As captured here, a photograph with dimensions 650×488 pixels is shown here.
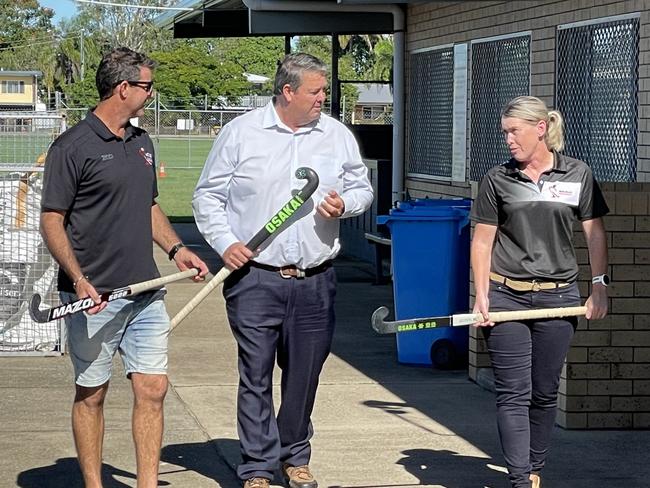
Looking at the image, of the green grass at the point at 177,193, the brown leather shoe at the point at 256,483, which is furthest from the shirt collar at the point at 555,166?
the green grass at the point at 177,193

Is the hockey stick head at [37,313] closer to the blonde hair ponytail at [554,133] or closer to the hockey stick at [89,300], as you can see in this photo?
the hockey stick at [89,300]

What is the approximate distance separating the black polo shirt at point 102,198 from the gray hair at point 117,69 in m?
0.14

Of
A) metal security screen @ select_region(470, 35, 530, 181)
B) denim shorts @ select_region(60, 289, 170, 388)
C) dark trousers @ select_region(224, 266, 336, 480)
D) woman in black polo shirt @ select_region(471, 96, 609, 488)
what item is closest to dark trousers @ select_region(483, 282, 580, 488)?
woman in black polo shirt @ select_region(471, 96, 609, 488)

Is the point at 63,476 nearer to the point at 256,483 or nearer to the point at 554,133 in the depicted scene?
the point at 256,483

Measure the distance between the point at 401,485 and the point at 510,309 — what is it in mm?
1052

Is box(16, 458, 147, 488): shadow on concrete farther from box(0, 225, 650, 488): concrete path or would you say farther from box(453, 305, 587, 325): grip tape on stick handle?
Result: box(453, 305, 587, 325): grip tape on stick handle

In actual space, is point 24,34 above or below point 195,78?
above

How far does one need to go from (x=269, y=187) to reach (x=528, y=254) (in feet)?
3.80

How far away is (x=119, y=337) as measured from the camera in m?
5.78

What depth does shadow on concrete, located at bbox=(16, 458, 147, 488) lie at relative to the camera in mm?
6439

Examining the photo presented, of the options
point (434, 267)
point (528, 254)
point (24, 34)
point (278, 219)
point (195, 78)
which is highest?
point (24, 34)

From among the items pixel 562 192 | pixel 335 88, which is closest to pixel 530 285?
pixel 562 192

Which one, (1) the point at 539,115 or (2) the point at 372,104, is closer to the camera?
(1) the point at 539,115

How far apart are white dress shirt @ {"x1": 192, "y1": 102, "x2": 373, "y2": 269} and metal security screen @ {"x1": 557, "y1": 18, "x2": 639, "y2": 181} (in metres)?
3.78
